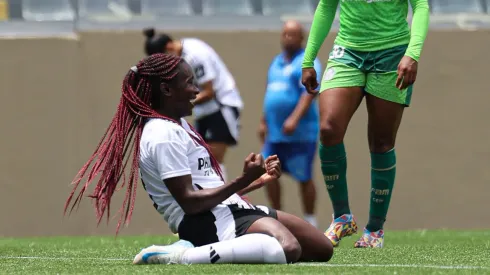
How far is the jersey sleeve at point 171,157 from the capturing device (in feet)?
15.7

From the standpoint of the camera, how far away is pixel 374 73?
20.8ft

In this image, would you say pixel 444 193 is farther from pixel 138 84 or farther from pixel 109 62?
pixel 138 84

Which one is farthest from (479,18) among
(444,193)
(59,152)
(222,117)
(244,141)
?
(59,152)

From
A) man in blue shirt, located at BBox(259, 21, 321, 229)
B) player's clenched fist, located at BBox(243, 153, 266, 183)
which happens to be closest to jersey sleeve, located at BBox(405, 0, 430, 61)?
player's clenched fist, located at BBox(243, 153, 266, 183)

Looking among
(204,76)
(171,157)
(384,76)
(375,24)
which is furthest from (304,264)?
(204,76)

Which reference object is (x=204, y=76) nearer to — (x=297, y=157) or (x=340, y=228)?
(x=297, y=157)

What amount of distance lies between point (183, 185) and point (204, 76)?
13.6 ft

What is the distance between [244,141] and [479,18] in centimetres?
267

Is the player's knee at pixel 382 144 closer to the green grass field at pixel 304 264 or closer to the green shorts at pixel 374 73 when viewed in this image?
the green shorts at pixel 374 73

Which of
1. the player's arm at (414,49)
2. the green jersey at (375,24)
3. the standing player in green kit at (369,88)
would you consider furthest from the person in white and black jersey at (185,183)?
the green jersey at (375,24)

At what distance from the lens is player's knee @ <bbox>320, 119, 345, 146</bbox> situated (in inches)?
249

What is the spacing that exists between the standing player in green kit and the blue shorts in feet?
8.63

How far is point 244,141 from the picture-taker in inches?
420

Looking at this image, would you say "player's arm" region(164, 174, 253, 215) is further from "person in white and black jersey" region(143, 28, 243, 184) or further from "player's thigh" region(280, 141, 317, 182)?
"player's thigh" region(280, 141, 317, 182)
